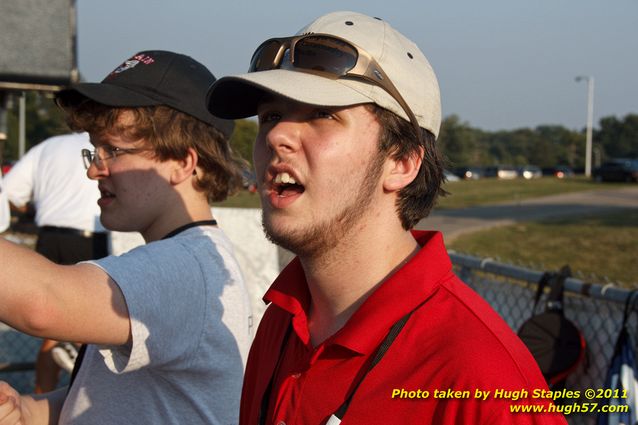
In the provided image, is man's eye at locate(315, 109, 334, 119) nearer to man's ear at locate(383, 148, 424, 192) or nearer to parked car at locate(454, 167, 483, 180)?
man's ear at locate(383, 148, 424, 192)

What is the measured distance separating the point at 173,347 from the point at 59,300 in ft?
1.32

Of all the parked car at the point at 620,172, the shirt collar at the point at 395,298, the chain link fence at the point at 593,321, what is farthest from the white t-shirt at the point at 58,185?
the parked car at the point at 620,172

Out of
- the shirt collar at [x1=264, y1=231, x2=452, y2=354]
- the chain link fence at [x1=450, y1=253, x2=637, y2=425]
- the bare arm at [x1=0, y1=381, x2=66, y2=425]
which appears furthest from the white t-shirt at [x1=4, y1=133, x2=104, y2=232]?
the shirt collar at [x1=264, y1=231, x2=452, y2=354]

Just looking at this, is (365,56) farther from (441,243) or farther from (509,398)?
(509,398)

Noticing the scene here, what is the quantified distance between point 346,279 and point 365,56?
557 mm

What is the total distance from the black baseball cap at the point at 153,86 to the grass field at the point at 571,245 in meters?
7.44

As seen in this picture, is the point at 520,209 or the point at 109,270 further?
the point at 520,209

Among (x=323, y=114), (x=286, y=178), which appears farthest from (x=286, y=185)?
(x=323, y=114)

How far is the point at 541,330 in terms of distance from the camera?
4027mm

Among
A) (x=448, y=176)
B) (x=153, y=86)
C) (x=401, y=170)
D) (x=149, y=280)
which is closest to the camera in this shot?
(x=401, y=170)

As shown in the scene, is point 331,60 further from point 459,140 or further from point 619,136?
point 619,136

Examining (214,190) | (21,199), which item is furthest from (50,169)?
(214,190)

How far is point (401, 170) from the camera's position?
1858 mm

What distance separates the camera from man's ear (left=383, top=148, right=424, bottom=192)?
71.8 inches
